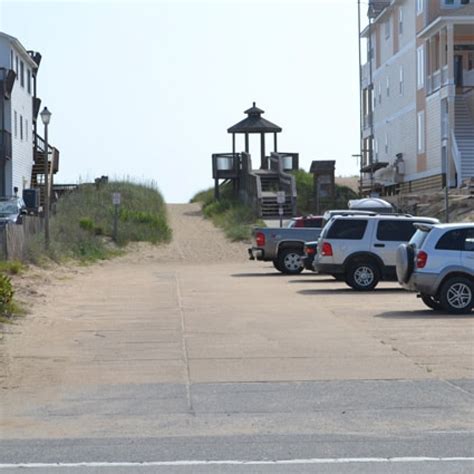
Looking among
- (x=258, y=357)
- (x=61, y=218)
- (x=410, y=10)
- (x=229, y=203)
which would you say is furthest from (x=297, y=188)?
(x=258, y=357)

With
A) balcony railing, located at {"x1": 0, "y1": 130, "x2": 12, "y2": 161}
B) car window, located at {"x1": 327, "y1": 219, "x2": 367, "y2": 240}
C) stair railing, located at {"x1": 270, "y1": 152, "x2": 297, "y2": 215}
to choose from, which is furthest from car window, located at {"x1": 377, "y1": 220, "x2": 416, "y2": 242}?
balcony railing, located at {"x1": 0, "y1": 130, "x2": 12, "y2": 161}

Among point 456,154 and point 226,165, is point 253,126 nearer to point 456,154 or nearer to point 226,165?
point 226,165

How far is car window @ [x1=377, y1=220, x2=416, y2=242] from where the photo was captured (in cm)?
2552

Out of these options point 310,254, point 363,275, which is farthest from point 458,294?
point 310,254

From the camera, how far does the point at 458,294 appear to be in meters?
19.3

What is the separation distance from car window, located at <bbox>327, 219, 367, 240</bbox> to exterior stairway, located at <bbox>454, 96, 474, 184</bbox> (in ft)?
63.1

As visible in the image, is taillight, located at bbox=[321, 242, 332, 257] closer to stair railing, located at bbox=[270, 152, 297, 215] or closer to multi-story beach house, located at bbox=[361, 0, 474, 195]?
multi-story beach house, located at bbox=[361, 0, 474, 195]

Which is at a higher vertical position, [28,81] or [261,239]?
[28,81]

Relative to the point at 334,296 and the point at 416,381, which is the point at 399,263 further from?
the point at 416,381

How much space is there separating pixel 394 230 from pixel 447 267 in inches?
253

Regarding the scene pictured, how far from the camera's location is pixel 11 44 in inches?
2021

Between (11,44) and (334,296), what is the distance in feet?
106

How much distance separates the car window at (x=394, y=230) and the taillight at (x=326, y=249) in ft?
3.94

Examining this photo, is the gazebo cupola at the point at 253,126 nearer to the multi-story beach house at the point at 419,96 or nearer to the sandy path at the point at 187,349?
the multi-story beach house at the point at 419,96
